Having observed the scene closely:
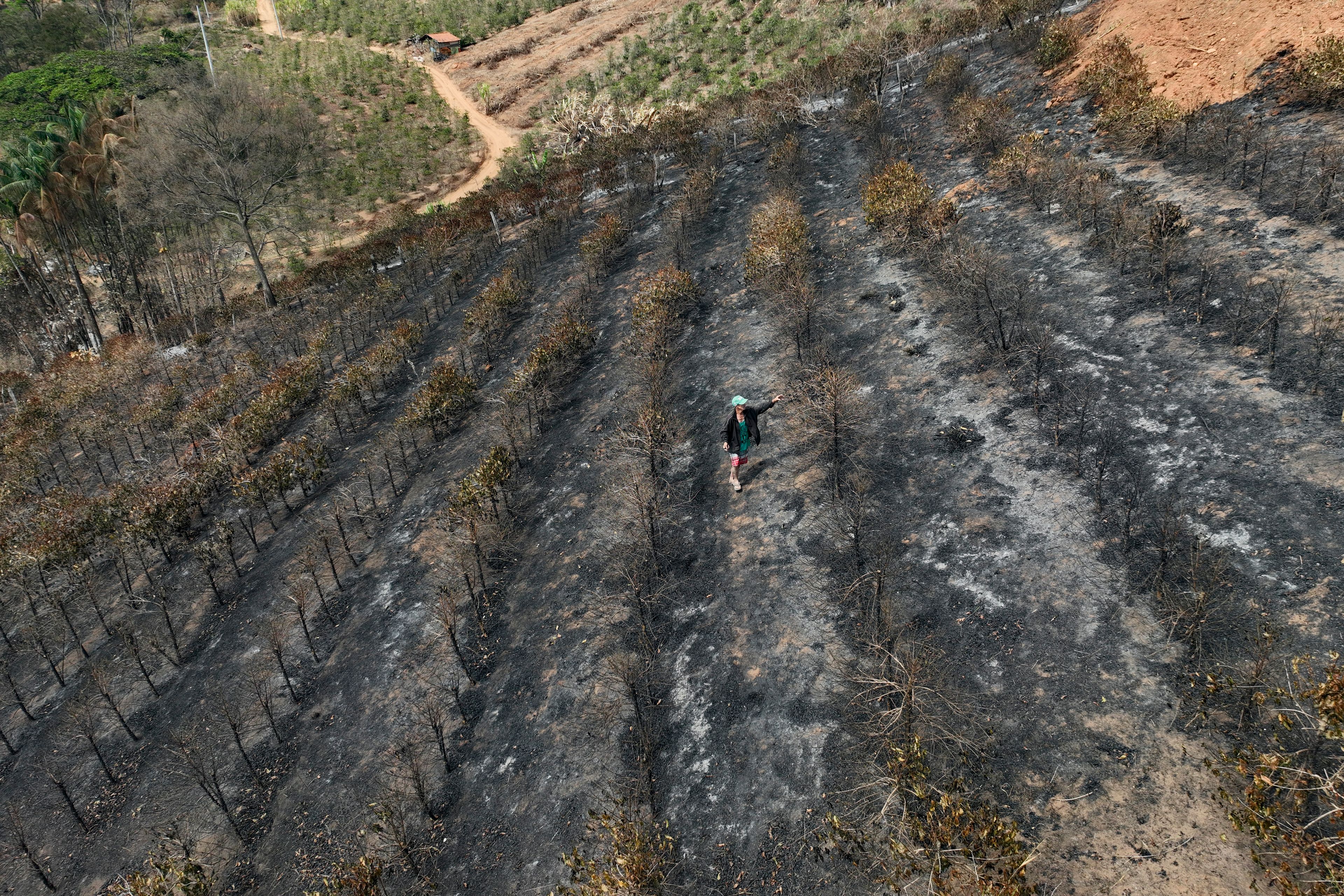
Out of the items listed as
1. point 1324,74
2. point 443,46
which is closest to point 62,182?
point 443,46

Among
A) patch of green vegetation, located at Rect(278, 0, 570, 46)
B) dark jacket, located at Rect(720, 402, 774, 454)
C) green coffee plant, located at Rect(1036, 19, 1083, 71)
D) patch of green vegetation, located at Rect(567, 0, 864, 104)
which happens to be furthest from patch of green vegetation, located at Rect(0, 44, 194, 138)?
green coffee plant, located at Rect(1036, 19, 1083, 71)

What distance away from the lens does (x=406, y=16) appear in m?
57.2

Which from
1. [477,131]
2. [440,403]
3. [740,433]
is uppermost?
[477,131]

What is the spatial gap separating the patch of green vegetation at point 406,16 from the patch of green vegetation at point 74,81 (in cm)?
1406

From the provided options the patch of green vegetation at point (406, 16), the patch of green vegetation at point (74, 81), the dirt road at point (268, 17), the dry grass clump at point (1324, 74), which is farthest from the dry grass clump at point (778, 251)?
the dirt road at point (268, 17)

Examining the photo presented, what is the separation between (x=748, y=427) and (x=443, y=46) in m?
54.4

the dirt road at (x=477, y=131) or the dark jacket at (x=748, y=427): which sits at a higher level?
the dirt road at (x=477, y=131)

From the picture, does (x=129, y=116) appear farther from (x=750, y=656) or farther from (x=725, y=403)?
(x=750, y=656)

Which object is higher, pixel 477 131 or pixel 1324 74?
pixel 477 131

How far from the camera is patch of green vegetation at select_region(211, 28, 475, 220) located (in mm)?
38375

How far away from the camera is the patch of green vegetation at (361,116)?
38.4m

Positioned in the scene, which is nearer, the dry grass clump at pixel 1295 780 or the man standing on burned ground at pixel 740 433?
the dry grass clump at pixel 1295 780

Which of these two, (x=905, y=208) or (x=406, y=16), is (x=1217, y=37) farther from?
(x=406, y=16)

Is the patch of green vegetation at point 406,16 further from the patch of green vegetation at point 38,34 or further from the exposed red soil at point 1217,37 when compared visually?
the exposed red soil at point 1217,37
